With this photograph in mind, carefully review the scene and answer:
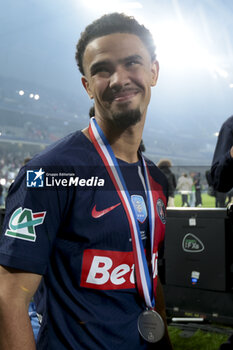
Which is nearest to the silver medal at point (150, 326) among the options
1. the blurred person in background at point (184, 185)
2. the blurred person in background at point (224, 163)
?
the blurred person in background at point (224, 163)

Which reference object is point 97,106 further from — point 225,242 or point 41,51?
point 41,51

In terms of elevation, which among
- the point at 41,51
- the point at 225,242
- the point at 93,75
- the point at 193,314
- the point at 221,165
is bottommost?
the point at 193,314

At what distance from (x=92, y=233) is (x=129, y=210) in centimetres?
10

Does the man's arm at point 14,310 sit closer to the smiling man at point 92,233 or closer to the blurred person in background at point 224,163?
the smiling man at point 92,233

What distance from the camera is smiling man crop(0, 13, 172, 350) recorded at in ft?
2.26

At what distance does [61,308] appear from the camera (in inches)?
29.6

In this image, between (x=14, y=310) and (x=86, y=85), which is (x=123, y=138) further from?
(x=14, y=310)

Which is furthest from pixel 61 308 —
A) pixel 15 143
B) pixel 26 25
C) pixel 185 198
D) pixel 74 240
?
pixel 26 25

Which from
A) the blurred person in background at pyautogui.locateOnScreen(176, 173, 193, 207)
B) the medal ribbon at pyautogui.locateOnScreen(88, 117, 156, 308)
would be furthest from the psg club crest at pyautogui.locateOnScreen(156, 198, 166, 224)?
the blurred person in background at pyautogui.locateOnScreen(176, 173, 193, 207)

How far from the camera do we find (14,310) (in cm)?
66

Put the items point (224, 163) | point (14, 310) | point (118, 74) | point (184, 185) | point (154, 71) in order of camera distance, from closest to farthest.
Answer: point (14, 310) → point (118, 74) → point (154, 71) → point (224, 163) → point (184, 185)

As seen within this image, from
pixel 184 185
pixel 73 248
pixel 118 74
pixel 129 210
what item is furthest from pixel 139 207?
pixel 184 185

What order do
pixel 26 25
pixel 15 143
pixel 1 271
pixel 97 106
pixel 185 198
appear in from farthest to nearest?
pixel 26 25 < pixel 15 143 < pixel 185 198 < pixel 97 106 < pixel 1 271

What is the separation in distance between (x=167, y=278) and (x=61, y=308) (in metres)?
2.11
